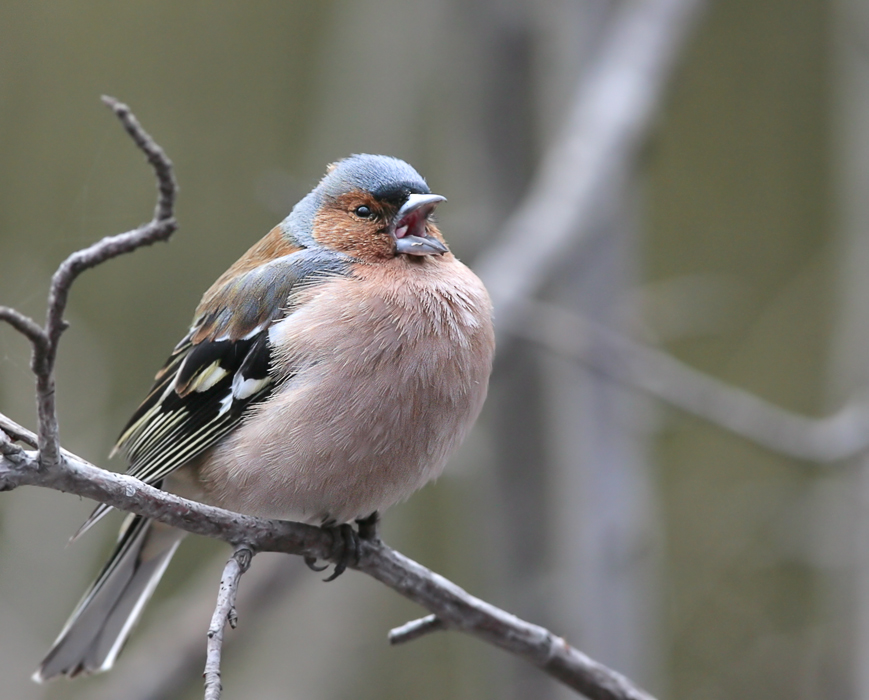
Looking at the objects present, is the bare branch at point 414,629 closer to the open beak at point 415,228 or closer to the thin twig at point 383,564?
the thin twig at point 383,564

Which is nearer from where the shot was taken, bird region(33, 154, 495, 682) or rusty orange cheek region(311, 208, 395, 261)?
bird region(33, 154, 495, 682)

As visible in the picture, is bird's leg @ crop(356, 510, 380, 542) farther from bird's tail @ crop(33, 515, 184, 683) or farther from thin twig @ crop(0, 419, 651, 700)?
bird's tail @ crop(33, 515, 184, 683)

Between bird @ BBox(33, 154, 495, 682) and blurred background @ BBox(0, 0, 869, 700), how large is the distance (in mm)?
656

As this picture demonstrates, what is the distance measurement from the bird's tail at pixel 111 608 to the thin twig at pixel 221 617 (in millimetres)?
1160

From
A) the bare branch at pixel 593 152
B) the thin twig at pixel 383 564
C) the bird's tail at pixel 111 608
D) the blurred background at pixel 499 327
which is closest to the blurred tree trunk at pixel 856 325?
the blurred background at pixel 499 327

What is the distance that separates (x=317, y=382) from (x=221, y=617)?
1023mm

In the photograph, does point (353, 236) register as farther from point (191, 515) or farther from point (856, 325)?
point (856, 325)

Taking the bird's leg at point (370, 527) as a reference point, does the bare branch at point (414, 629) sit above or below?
below

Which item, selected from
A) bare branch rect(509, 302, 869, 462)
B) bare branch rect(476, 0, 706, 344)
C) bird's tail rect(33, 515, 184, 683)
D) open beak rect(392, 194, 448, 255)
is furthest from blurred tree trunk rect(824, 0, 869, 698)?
bird's tail rect(33, 515, 184, 683)

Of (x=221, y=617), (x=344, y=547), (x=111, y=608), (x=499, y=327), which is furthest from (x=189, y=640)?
(x=221, y=617)

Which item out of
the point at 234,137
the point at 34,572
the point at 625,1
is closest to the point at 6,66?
the point at 234,137

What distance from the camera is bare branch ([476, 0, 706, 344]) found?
15.0 ft

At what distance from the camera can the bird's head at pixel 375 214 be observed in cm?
316

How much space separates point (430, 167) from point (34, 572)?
444cm
